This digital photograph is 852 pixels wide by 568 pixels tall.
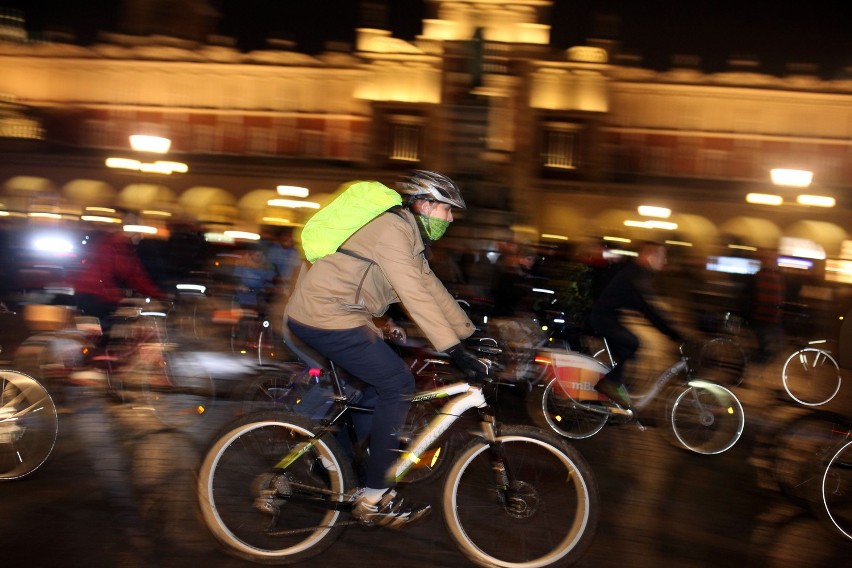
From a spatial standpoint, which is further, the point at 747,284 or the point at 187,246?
the point at 187,246

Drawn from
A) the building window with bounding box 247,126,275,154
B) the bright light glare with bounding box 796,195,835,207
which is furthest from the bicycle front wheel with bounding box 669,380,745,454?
the building window with bounding box 247,126,275,154

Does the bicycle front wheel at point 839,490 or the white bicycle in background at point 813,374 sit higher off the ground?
the bicycle front wheel at point 839,490

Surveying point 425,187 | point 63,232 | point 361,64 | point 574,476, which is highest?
point 361,64

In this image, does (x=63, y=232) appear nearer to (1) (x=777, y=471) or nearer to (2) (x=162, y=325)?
(2) (x=162, y=325)

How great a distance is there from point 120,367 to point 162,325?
50 cm

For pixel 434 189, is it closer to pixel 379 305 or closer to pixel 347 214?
pixel 347 214

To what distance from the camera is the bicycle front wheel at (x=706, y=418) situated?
22.8 feet

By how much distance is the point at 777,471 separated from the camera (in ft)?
18.3

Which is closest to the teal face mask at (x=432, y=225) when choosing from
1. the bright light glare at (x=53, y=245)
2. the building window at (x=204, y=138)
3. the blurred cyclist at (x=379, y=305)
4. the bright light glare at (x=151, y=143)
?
the blurred cyclist at (x=379, y=305)

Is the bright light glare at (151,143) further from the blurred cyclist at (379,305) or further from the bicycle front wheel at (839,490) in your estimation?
the bicycle front wheel at (839,490)

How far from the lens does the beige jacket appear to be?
12.8 ft

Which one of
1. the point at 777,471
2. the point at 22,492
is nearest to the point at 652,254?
the point at 777,471

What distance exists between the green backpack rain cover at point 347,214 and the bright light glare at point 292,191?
3414cm

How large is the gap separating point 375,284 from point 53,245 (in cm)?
521
